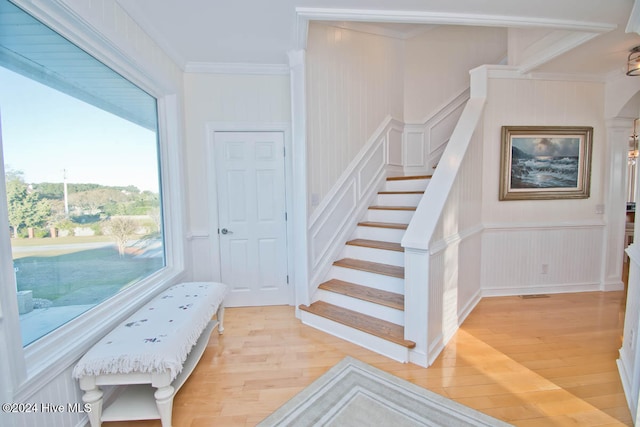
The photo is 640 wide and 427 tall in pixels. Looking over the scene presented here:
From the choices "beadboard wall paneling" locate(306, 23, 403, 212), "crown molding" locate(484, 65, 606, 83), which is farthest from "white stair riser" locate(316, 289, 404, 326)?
"crown molding" locate(484, 65, 606, 83)

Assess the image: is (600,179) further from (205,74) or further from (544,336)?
(205,74)

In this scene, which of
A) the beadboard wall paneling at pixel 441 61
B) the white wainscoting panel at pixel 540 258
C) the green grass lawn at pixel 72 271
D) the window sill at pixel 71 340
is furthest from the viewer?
the beadboard wall paneling at pixel 441 61

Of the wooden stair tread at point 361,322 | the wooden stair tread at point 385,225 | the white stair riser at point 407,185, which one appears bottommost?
the wooden stair tread at point 361,322

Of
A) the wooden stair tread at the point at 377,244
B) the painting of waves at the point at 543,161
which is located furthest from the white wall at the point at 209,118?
the painting of waves at the point at 543,161

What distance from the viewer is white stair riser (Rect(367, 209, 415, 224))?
10.2ft

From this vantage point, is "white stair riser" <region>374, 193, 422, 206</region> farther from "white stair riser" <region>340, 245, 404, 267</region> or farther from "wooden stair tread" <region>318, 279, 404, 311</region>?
"wooden stair tread" <region>318, 279, 404, 311</region>

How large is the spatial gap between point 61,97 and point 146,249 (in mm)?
1311

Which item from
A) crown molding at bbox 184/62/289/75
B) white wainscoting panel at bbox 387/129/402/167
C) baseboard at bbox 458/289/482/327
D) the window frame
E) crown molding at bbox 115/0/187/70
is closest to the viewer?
the window frame

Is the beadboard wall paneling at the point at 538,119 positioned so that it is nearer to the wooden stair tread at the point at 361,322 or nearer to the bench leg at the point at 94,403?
the wooden stair tread at the point at 361,322

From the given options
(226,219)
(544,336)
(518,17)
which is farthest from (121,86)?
(544,336)

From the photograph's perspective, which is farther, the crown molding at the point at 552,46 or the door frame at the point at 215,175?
the door frame at the point at 215,175

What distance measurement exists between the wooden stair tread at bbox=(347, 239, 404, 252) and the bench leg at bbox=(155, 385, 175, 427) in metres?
2.06

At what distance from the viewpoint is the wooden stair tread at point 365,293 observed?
242 centimetres

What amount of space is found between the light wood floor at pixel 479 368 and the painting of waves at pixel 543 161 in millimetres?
1426
